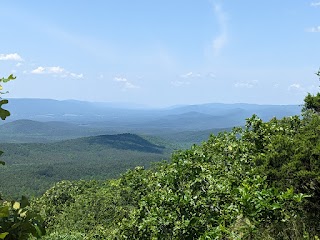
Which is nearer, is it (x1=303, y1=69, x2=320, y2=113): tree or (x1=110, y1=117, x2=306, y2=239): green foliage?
(x1=110, y1=117, x2=306, y2=239): green foliage

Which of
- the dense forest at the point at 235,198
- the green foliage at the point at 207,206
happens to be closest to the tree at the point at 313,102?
the dense forest at the point at 235,198

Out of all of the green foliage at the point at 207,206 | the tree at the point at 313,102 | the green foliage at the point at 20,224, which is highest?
the tree at the point at 313,102

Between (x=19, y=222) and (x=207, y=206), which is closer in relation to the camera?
(x=19, y=222)

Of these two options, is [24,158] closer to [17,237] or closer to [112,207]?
[112,207]

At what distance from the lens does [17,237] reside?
2799mm

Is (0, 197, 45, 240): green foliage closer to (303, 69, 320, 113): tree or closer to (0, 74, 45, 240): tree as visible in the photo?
(0, 74, 45, 240): tree

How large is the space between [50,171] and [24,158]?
52.2 metres

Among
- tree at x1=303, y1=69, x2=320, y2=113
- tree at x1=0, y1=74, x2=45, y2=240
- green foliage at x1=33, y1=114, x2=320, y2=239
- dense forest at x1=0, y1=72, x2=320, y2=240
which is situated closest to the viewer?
tree at x1=0, y1=74, x2=45, y2=240

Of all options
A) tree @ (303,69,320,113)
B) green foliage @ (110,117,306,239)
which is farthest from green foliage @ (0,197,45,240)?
tree @ (303,69,320,113)

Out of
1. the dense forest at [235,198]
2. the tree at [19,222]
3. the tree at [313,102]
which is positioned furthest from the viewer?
the tree at [313,102]

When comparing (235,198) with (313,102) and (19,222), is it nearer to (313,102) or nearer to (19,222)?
(19,222)

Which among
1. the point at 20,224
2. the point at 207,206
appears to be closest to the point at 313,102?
the point at 207,206

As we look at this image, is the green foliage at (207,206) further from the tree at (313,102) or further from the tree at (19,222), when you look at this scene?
the tree at (313,102)

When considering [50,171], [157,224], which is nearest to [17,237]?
[157,224]
